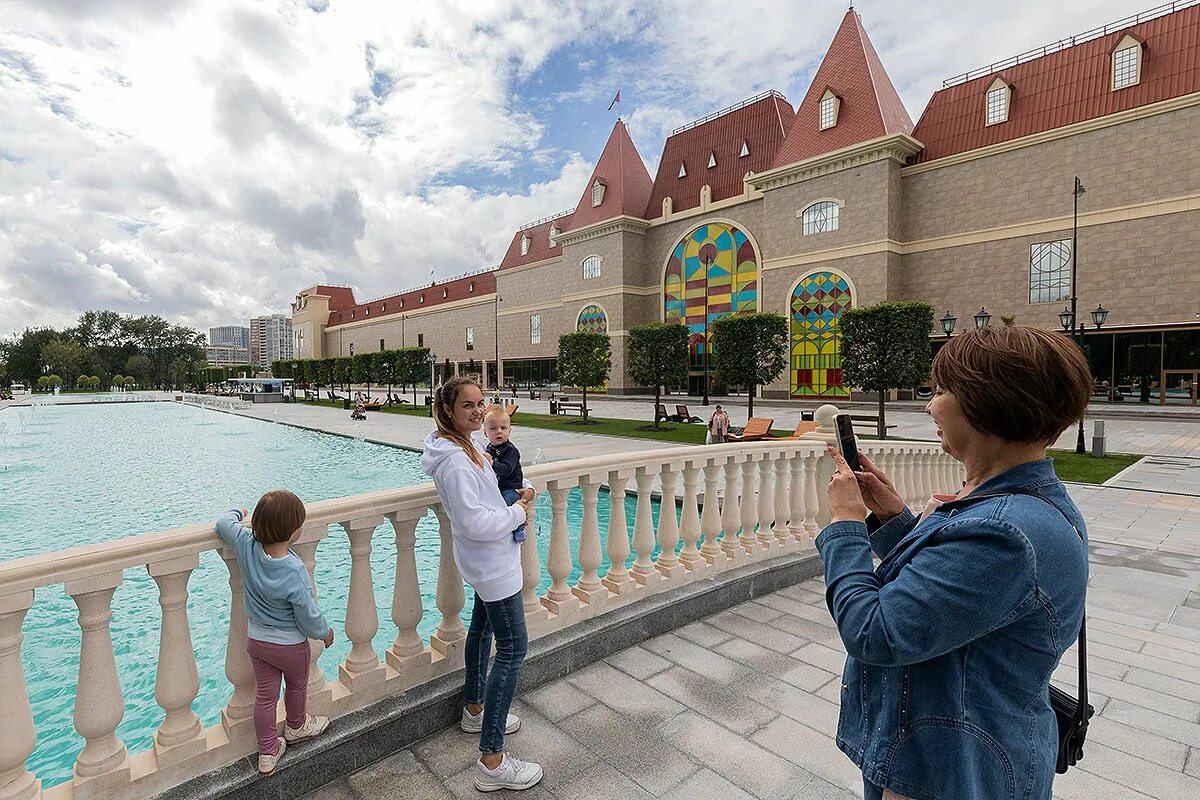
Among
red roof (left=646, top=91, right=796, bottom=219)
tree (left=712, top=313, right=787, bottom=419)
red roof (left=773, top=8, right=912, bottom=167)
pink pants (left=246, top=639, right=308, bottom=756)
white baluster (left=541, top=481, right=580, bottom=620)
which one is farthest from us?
red roof (left=646, top=91, right=796, bottom=219)

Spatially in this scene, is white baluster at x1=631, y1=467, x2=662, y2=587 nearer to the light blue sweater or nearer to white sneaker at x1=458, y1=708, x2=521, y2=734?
white sneaker at x1=458, y1=708, x2=521, y2=734

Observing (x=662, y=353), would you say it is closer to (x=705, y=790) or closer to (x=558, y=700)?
(x=558, y=700)

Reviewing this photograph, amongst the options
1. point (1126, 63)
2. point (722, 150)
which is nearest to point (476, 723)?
point (1126, 63)

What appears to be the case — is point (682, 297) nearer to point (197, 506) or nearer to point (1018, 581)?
point (197, 506)

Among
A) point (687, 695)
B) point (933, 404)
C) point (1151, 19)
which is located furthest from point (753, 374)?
point (1151, 19)

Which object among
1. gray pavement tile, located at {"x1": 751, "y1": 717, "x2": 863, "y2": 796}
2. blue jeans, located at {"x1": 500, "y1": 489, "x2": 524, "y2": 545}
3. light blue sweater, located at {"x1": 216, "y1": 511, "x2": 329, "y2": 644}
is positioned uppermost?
blue jeans, located at {"x1": 500, "y1": 489, "x2": 524, "y2": 545}

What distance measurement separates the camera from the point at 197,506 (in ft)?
36.2

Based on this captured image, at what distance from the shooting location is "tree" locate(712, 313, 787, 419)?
74.7 ft

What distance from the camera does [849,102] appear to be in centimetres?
3262

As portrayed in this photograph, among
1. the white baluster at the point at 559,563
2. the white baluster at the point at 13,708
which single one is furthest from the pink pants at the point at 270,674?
the white baluster at the point at 559,563

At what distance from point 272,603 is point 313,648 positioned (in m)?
0.43

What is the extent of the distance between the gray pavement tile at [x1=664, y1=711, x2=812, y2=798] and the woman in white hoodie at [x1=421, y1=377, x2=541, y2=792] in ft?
2.48

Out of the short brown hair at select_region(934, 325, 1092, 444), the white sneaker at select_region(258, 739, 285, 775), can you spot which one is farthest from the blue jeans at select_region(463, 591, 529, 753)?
the short brown hair at select_region(934, 325, 1092, 444)

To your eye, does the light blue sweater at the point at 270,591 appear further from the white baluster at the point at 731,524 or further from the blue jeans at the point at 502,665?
the white baluster at the point at 731,524
